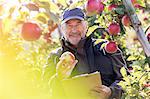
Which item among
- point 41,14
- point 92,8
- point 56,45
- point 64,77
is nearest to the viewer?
point 41,14

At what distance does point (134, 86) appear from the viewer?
2275 mm

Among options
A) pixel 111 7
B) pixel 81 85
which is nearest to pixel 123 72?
pixel 81 85

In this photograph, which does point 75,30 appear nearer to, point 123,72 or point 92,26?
point 92,26

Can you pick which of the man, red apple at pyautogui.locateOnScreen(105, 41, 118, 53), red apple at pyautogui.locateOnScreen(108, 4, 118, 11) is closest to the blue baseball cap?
the man

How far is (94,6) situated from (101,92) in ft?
1.81

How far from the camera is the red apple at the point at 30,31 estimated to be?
5.87 feet

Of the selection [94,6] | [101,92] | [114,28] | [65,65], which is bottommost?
[101,92]

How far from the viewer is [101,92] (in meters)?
2.34

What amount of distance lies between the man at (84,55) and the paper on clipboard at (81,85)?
0.53ft

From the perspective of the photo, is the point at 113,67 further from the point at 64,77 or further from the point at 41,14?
the point at 41,14

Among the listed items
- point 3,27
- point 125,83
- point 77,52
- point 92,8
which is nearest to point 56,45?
point 77,52

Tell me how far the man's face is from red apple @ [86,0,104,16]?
0.38m

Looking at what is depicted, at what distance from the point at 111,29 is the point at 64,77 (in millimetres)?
356

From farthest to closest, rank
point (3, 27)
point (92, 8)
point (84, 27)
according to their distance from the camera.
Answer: point (84, 27) < point (92, 8) < point (3, 27)
